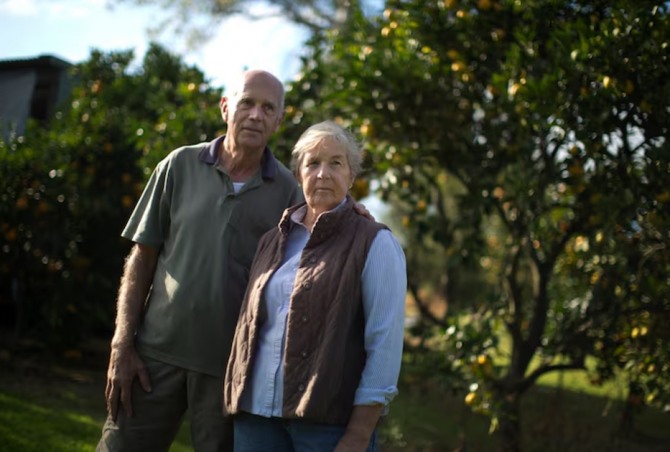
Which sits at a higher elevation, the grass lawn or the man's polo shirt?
the man's polo shirt

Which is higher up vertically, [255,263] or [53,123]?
[53,123]

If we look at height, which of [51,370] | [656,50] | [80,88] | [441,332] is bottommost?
[51,370]

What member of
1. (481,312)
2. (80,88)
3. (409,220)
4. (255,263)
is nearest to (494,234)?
(409,220)

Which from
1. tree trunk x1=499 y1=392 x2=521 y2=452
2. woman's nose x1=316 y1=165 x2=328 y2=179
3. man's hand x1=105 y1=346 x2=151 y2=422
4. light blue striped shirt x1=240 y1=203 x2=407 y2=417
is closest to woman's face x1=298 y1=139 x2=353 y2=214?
woman's nose x1=316 y1=165 x2=328 y2=179

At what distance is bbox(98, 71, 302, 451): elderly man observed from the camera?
8.73 feet

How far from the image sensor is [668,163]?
12.1 feet

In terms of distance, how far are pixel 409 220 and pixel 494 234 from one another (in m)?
3.22

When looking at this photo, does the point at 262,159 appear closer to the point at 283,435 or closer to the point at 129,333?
the point at 129,333

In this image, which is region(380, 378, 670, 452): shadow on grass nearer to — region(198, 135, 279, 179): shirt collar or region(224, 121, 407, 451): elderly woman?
region(198, 135, 279, 179): shirt collar

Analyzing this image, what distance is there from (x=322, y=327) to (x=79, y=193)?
16.6 ft

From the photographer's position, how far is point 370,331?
2.16 meters

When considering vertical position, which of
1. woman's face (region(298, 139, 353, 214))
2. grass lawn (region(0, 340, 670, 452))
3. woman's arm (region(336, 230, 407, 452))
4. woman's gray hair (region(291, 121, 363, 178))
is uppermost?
woman's gray hair (region(291, 121, 363, 178))

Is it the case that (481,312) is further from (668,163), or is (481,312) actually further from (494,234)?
(494,234)

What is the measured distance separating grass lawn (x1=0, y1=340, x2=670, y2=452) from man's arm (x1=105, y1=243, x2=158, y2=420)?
6.34ft
